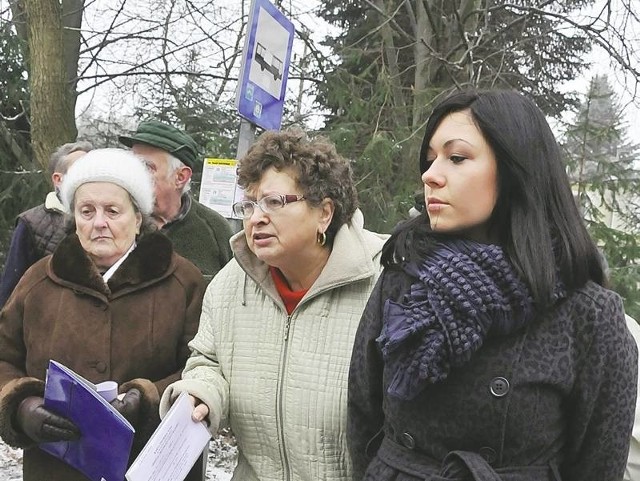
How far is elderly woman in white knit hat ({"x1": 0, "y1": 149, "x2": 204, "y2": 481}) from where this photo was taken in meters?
2.28

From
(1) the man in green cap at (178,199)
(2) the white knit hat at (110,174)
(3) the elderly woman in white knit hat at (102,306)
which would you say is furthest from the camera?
(1) the man in green cap at (178,199)

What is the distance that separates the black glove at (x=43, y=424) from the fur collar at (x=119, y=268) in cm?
45

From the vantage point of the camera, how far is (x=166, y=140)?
10.6ft

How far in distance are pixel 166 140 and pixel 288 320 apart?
156cm

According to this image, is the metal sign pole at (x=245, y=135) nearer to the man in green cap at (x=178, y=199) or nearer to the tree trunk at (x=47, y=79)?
the man in green cap at (x=178, y=199)

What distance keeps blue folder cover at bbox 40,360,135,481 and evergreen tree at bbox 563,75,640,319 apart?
4878 mm

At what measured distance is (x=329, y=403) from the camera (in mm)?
1942

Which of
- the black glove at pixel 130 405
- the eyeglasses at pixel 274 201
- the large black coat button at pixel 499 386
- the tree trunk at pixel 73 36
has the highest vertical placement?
the tree trunk at pixel 73 36

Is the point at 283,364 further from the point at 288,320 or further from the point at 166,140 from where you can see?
the point at 166,140

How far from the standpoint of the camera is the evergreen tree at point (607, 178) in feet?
19.4

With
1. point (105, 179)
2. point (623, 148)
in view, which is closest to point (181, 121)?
point (623, 148)

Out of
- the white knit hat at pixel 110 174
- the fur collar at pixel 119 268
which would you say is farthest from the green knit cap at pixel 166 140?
the fur collar at pixel 119 268

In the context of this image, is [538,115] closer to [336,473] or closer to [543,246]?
[543,246]

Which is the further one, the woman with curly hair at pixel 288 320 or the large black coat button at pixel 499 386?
the woman with curly hair at pixel 288 320
